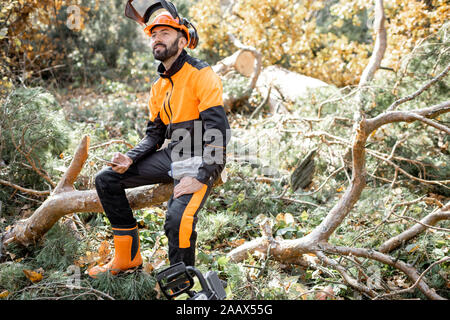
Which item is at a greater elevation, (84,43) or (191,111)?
(84,43)

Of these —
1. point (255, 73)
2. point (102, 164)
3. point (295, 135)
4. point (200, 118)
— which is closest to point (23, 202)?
point (102, 164)

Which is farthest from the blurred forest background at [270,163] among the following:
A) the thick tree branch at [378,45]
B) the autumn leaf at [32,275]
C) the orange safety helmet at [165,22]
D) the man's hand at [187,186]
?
the orange safety helmet at [165,22]

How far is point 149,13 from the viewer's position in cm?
282

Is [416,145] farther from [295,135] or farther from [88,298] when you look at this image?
[88,298]

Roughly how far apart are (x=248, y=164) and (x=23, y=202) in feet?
8.48

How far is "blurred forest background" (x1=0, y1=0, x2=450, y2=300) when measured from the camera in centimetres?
290

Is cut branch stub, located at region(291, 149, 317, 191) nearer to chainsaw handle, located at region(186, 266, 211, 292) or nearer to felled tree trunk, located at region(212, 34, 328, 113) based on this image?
felled tree trunk, located at region(212, 34, 328, 113)

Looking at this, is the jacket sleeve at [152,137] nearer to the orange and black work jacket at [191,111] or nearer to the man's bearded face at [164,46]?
the orange and black work jacket at [191,111]

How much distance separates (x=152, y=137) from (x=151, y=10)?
0.94 metres

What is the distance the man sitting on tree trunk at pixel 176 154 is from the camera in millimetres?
2496

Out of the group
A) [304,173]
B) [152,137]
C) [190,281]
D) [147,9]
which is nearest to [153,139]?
[152,137]

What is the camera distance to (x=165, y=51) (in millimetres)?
2689

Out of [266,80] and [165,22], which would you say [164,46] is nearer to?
[165,22]

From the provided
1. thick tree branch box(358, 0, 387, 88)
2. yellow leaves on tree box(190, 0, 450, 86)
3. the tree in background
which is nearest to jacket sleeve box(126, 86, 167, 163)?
thick tree branch box(358, 0, 387, 88)
